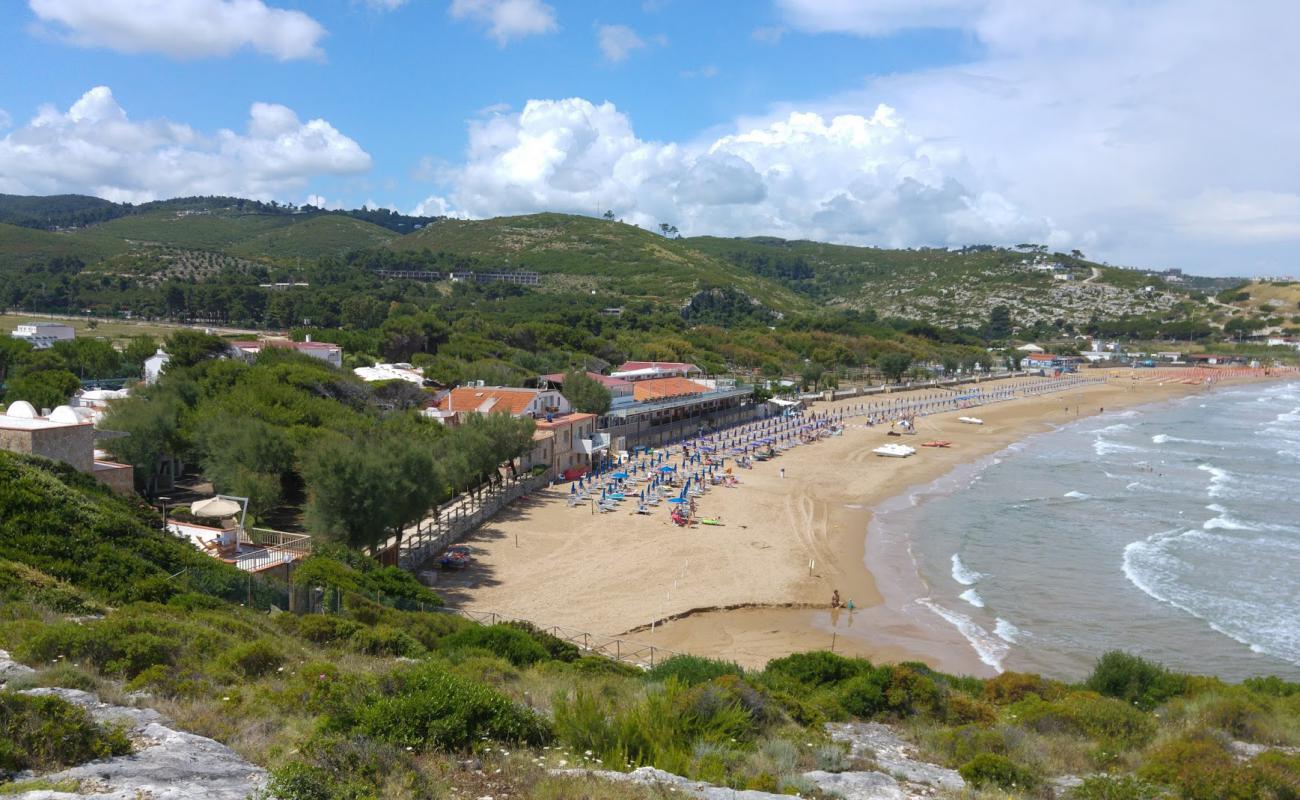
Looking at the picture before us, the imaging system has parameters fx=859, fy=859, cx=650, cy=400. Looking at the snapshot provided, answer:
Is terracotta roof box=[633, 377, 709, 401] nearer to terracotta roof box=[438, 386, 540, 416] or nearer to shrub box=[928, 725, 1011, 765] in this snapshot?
terracotta roof box=[438, 386, 540, 416]

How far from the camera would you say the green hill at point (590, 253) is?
128 m

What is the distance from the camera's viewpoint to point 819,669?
534 inches

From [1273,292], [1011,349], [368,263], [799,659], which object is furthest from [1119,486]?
[1273,292]

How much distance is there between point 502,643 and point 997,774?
735cm

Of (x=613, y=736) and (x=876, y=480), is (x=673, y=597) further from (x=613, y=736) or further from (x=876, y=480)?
(x=876, y=480)

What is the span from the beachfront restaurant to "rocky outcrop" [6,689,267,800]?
34.9 m

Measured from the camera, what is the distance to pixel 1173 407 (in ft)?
229

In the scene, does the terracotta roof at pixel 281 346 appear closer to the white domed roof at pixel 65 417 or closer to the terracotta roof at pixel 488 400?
the terracotta roof at pixel 488 400

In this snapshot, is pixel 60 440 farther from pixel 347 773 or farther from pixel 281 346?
pixel 281 346

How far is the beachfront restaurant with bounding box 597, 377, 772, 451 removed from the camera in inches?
1736

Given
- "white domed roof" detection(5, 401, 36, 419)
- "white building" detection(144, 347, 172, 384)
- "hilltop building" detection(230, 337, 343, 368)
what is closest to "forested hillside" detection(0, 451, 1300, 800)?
"white domed roof" detection(5, 401, 36, 419)

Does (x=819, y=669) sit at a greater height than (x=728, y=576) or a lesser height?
greater

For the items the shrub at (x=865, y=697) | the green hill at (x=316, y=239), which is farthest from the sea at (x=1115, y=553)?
the green hill at (x=316, y=239)

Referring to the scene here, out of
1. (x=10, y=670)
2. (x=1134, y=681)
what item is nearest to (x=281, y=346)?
(x=10, y=670)
